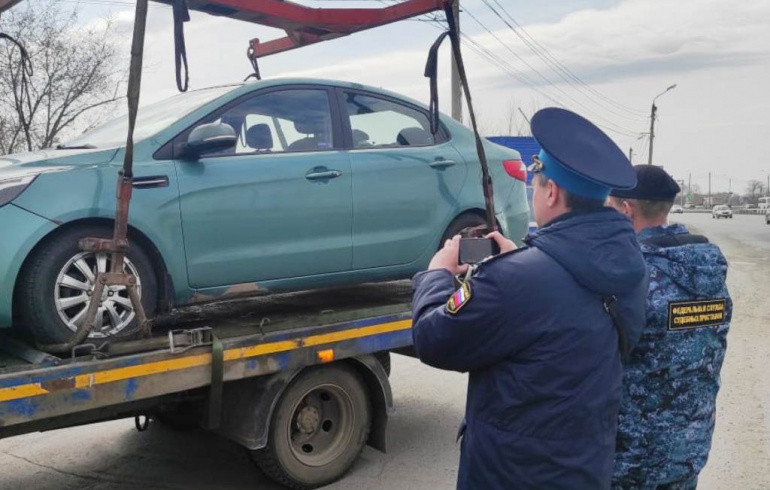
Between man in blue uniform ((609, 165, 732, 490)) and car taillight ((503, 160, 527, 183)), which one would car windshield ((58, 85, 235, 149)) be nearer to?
car taillight ((503, 160, 527, 183))

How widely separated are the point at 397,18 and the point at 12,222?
2286mm

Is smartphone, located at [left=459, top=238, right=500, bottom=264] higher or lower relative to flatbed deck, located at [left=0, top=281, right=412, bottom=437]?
higher

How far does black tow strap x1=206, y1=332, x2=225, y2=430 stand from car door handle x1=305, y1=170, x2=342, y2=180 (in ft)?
3.85

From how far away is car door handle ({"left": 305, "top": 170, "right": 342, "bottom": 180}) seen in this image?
443 centimetres

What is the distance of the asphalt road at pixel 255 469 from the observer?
4.52 m

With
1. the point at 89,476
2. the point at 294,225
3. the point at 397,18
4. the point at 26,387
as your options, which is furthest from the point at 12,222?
the point at 397,18

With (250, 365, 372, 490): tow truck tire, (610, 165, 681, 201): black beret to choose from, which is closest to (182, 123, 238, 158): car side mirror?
(250, 365, 372, 490): tow truck tire

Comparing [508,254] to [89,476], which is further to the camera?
[89,476]

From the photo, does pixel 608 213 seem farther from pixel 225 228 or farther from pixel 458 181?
pixel 458 181

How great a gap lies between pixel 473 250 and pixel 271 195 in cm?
239

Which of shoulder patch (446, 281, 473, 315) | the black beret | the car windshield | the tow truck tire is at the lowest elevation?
the tow truck tire

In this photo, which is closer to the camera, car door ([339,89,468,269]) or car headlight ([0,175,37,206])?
car headlight ([0,175,37,206])

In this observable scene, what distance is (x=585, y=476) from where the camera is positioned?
183cm

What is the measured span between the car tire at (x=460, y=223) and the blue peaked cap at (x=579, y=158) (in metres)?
3.19
